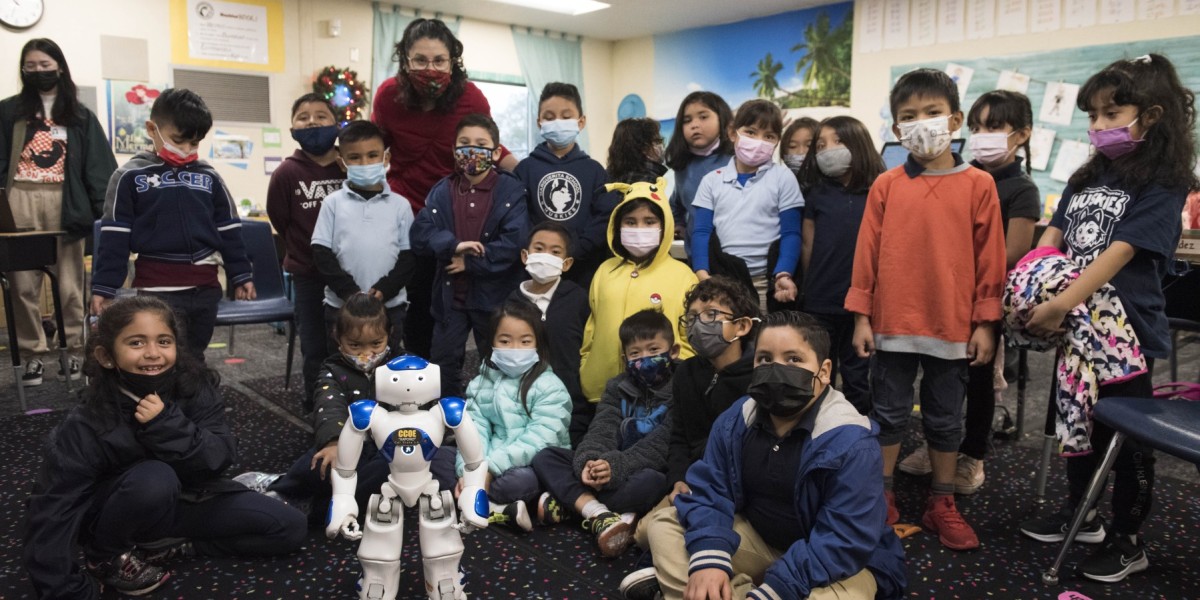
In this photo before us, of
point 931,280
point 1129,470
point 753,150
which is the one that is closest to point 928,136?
point 931,280

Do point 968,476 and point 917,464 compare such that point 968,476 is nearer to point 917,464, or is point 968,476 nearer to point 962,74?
point 917,464

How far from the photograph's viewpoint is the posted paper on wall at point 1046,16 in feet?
20.5

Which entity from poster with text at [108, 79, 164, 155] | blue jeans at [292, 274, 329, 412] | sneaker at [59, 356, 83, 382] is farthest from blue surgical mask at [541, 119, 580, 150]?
poster with text at [108, 79, 164, 155]

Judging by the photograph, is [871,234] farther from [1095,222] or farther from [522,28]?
[522,28]

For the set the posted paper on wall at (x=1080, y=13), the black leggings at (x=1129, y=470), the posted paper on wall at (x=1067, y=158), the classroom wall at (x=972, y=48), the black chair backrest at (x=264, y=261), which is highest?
the posted paper on wall at (x=1080, y=13)

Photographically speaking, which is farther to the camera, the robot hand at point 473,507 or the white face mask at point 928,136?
the white face mask at point 928,136

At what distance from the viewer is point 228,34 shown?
6781 mm

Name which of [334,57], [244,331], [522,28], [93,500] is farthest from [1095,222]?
[522,28]

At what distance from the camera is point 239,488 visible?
2.23 m

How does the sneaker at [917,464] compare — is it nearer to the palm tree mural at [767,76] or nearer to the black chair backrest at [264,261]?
the black chair backrest at [264,261]

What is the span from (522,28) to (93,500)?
782 cm

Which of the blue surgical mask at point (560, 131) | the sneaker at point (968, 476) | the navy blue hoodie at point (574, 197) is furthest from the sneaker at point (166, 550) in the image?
the sneaker at point (968, 476)

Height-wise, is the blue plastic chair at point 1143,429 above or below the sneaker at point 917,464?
above

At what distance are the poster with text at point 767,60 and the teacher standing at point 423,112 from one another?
5.52 m
